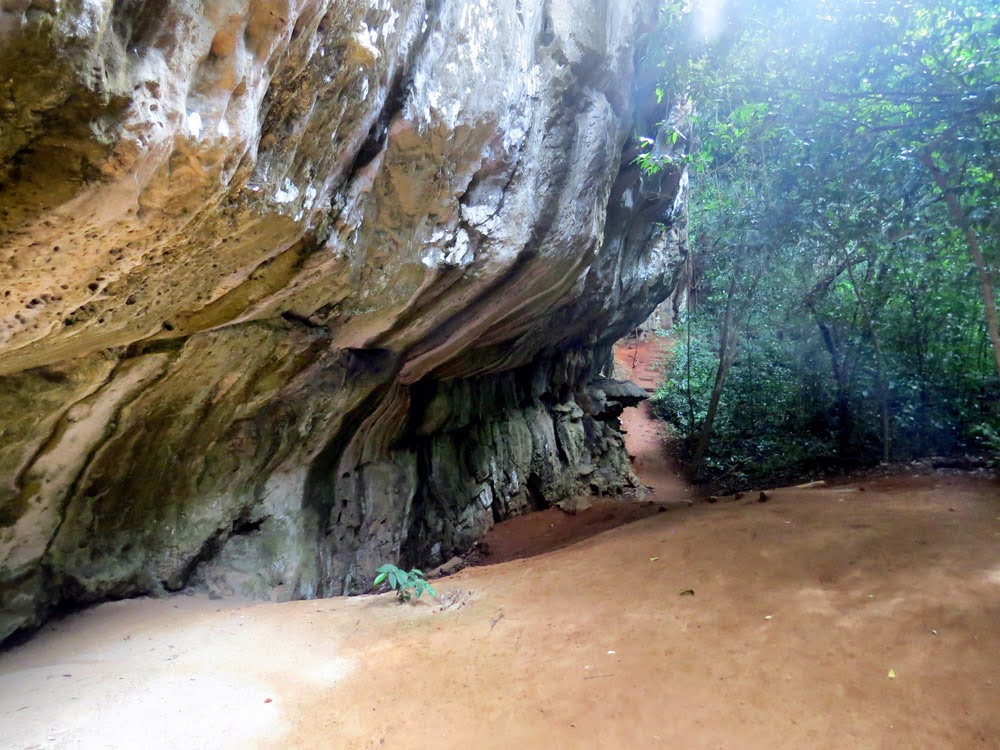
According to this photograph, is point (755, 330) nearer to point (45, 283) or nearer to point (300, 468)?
point (300, 468)

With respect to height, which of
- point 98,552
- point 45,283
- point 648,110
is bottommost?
point 98,552

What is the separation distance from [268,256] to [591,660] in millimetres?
3293

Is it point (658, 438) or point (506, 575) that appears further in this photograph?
point (658, 438)

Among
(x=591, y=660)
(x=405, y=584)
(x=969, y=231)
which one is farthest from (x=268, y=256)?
(x=969, y=231)

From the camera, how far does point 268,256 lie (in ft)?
12.8

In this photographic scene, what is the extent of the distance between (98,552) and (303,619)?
1805 millimetres

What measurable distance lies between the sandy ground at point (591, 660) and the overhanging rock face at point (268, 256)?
1.06 metres

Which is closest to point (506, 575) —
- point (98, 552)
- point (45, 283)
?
point (98, 552)

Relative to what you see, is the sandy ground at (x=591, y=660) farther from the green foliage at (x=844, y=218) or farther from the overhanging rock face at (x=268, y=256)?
the green foliage at (x=844, y=218)

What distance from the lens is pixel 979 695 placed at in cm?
262

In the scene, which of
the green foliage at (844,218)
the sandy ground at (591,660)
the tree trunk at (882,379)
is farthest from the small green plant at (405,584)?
the tree trunk at (882,379)

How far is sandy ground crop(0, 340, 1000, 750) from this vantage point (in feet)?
8.63

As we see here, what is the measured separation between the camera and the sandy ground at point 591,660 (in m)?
2.63

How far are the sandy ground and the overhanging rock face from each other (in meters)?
1.06
